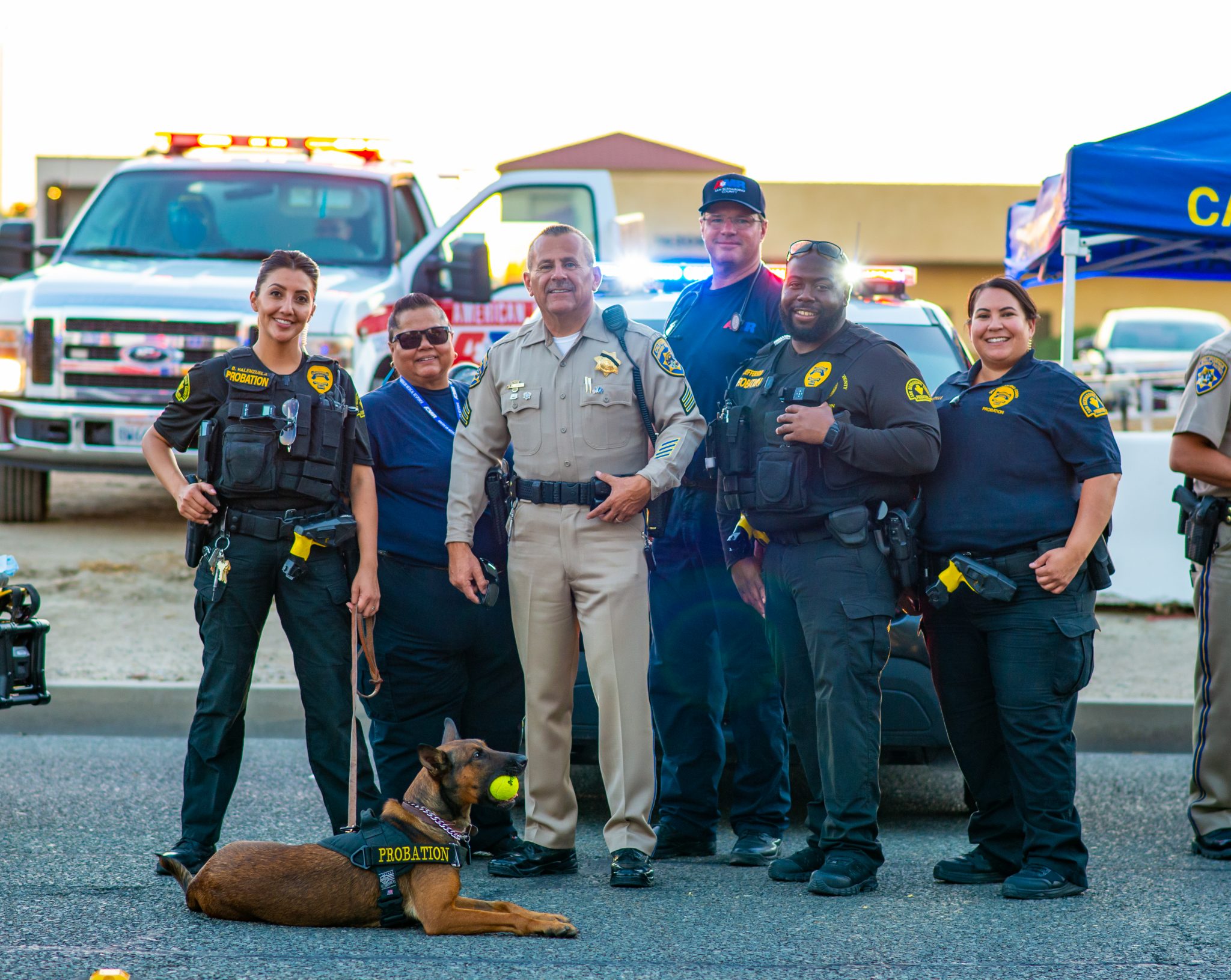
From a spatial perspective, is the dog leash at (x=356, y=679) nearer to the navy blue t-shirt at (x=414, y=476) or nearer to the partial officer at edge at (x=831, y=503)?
the navy blue t-shirt at (x=414, y=476)

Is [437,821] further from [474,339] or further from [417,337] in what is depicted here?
[474,339]

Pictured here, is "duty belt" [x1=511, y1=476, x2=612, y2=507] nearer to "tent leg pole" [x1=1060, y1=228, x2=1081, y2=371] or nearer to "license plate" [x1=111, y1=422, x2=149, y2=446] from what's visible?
"tent leg pole" [x1=1060, y1=228, x2=1081, y2=371]

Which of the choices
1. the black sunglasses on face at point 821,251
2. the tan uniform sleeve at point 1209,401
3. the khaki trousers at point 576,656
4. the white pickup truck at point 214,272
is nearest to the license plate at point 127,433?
the white pickup truck at point 214,272

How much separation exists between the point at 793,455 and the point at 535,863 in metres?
1.54

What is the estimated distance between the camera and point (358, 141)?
10.4 meters

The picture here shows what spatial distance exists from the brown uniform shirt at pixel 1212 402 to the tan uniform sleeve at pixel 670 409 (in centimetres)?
174

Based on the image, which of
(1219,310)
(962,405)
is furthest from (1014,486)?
(1219,310)

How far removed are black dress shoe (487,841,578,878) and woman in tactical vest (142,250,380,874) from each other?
54cm

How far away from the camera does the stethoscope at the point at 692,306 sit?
493 centimetres

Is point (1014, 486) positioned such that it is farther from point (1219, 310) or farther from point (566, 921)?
point (1219, 310)

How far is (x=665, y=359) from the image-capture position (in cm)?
453

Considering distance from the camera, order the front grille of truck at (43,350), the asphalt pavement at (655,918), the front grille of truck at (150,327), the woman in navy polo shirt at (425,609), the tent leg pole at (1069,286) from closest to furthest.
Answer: the asphalt pavement at (655,918), the woman in navy polo shirt at (425,609), the tent leg pole at (1069,286), the front grille of truck at (150,327), the front grille of truck at (43,350)

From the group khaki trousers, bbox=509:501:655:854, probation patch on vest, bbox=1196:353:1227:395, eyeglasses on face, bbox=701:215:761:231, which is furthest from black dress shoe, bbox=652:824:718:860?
probation patch on vest, bbox=1196:353:1227:395

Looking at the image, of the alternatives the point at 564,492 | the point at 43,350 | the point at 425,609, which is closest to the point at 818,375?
the point at 564,492
